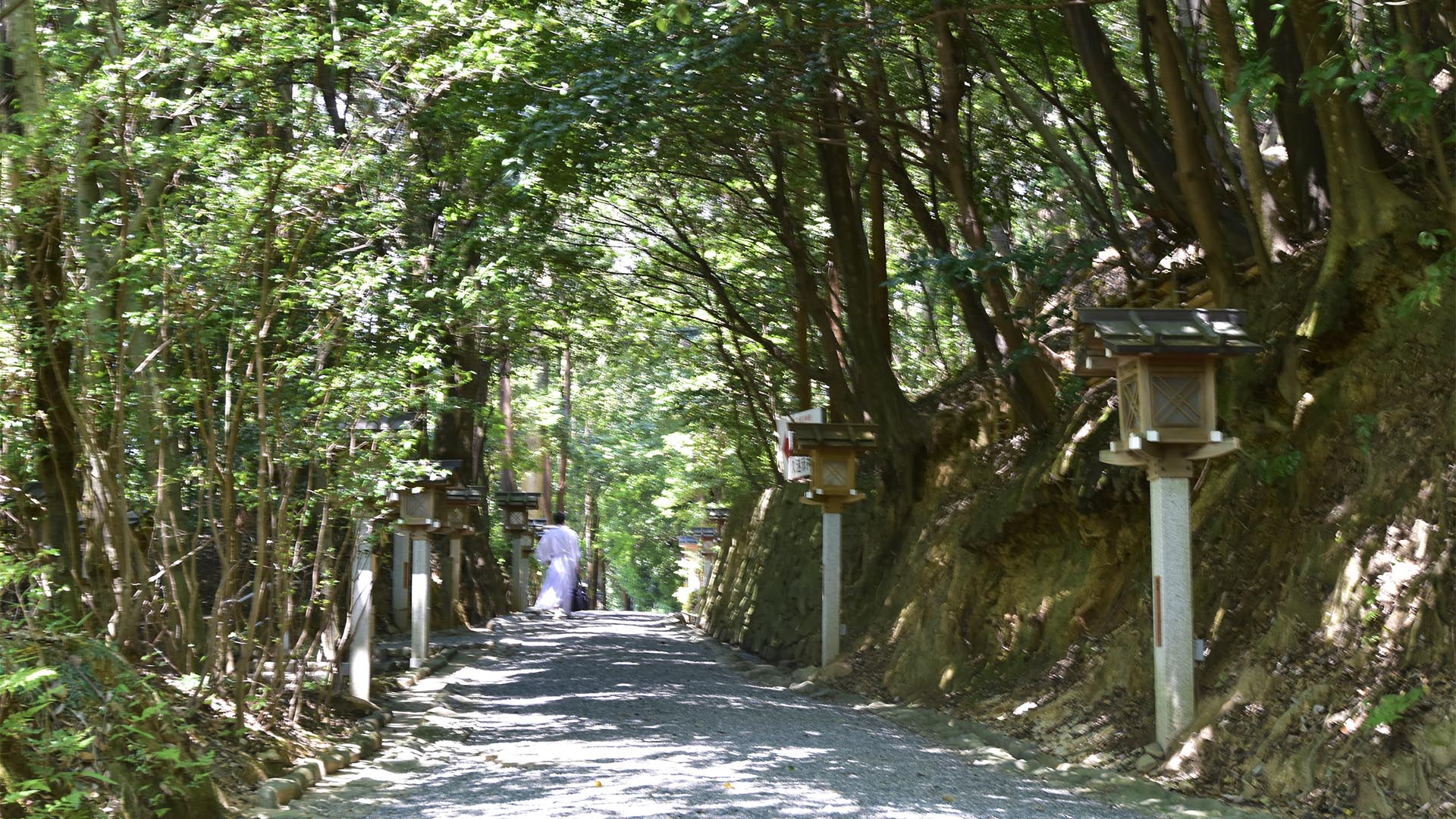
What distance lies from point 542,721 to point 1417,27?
8013mm

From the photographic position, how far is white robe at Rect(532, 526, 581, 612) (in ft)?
100

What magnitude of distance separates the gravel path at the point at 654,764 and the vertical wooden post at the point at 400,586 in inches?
219

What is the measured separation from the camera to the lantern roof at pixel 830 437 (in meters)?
13.9

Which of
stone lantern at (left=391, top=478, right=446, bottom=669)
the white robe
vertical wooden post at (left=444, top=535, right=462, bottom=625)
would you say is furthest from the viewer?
the white robe

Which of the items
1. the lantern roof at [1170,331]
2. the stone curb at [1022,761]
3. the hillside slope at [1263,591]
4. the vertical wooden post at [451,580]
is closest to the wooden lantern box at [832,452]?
the hillside slope at [1263,591]

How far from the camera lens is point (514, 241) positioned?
13695 millimetres

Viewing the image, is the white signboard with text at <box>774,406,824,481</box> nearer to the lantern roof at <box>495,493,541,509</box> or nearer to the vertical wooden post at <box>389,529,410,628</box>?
the vertical wooden post at <box>389,529,410,628</box>

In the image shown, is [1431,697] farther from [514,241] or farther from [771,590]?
[771,590]

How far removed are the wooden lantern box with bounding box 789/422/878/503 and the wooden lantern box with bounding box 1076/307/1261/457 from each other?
6.51 metres

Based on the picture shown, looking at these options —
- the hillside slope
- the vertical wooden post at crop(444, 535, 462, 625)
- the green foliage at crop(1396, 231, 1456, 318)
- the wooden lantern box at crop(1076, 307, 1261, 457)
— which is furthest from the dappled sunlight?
the vertical wooden post at crop(444, 535, 462, 625)

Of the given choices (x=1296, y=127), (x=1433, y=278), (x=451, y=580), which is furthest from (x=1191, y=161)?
(x=451, y=580)

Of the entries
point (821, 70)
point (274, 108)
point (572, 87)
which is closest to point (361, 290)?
point (274, 108)

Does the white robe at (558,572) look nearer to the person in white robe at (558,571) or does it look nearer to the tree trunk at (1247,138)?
the person in white robe at (558,571)

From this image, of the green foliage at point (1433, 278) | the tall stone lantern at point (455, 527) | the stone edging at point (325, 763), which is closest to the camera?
the green foliage at point (1433, 278)
